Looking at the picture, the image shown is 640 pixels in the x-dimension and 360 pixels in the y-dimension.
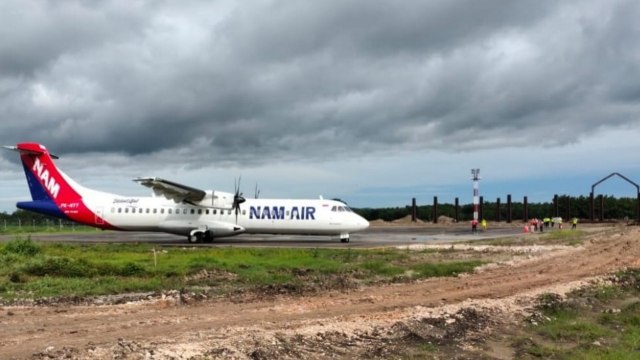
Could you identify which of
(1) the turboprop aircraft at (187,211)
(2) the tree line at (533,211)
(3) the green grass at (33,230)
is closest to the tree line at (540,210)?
(2) the tree line at (533,211)

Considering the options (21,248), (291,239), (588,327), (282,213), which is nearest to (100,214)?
(282,213)

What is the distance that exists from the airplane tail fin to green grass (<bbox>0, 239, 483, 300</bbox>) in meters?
13.4

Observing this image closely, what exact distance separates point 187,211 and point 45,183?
884 cm

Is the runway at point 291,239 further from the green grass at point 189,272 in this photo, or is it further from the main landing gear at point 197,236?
the green grass at point 189,272

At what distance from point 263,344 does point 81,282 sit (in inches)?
333

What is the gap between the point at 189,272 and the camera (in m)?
18.5

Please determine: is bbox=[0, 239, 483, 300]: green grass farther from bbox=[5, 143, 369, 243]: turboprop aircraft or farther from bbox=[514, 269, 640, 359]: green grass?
bbox=[5, 143, 369, 243]: turboprop aircraft

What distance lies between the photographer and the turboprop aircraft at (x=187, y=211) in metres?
37.2

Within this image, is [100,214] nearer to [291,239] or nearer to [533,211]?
[291,239]

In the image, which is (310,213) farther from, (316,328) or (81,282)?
(316,328)

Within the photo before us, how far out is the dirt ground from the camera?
896 centimetres

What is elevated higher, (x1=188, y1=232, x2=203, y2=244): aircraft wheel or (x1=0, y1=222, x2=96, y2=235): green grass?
(x1=188, y1=232, x2=203, y2=244): aircraft wheel

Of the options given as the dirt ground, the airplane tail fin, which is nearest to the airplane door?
the airplane tail fin

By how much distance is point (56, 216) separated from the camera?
3803 centimetres
